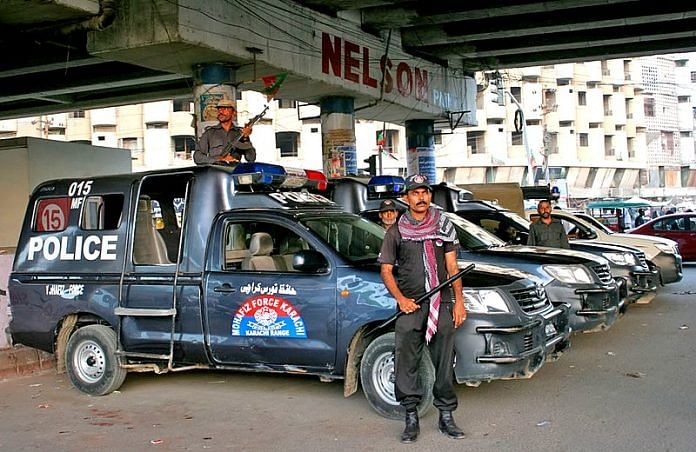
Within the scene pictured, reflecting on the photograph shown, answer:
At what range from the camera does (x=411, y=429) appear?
576 cm

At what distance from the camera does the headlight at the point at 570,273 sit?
29.5 ft

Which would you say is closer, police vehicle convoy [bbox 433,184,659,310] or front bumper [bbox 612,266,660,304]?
front bumper [bbox 612,266,660,304]

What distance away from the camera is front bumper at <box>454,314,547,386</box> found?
20.3ft

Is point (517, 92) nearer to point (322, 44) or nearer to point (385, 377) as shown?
point (322, 44)

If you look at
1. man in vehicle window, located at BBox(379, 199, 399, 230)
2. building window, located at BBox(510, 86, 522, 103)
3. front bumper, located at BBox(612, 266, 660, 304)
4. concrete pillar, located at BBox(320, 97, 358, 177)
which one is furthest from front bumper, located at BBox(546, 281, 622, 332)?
building window, located at BBox(510, 86, 522, 103)

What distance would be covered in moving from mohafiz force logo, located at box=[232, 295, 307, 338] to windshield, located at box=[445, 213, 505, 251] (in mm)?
3152

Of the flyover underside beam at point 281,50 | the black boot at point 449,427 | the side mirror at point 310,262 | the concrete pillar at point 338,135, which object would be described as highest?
the flyover underside beam at point 281,50

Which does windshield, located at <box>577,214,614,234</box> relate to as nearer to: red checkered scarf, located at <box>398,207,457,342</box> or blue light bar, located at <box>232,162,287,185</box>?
blue light bar, located at <box>232,162,287,185</box>

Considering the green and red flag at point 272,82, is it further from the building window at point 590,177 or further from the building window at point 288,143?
the building window at point 590,177

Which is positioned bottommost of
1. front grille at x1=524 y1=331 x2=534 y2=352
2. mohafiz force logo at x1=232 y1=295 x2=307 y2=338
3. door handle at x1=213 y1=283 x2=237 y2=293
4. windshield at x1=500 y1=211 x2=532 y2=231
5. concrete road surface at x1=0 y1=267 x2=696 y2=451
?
concrete road surface at x1=0 y1=267 x2=696 y2=451

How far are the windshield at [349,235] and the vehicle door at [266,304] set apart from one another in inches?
7.4

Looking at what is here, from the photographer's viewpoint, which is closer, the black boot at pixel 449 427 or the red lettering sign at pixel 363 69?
the black boot at pixel 449 427

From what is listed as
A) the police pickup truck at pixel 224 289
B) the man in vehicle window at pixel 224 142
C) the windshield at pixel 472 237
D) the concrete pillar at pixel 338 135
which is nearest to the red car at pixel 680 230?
the concrete pillar at pixel 338 135

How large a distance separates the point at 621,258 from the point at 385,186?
3.81 metres
